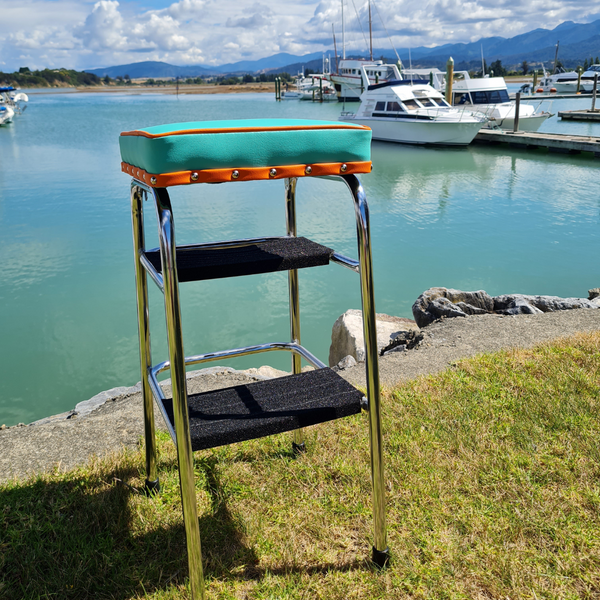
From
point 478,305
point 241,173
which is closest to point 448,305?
point 478,305

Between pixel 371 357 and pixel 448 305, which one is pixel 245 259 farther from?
pixel 448 305

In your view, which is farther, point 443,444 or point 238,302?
point 238,302

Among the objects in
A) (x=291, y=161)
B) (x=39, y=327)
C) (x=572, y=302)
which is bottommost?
(x=39, y=327)

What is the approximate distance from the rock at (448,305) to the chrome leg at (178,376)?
3.53 m

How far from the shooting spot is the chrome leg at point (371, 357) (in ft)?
4.89

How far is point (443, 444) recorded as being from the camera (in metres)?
2.40

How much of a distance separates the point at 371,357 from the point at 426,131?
2166 cm

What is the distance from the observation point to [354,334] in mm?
4750

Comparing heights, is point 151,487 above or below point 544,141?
below

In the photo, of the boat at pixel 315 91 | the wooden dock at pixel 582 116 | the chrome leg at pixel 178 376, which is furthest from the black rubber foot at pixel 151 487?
the boat at pixel 315 91

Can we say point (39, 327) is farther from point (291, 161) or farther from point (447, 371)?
point (291, 161)

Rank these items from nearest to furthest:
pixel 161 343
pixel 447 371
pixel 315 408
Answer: pixel 315 408, pixel 447 371, pixel 161 343

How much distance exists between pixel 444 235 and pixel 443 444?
8.96 metres

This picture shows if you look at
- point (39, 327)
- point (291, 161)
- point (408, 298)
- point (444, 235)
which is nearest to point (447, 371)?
point (291, 161)
